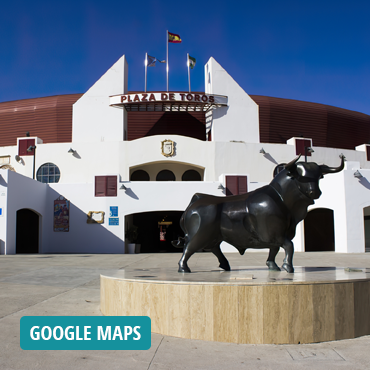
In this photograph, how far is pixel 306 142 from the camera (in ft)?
86.1

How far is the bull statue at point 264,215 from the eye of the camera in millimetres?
5406

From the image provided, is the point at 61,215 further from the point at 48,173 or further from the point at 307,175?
the point at 307,175

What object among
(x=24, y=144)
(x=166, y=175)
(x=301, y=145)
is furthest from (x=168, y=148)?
(x=24, y=144)

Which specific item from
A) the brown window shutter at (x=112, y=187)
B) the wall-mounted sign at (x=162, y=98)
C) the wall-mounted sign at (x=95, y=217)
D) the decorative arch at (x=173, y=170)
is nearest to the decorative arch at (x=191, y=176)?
the decorative arch at (x=173, y=170)

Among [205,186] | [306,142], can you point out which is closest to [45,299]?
[205,186]

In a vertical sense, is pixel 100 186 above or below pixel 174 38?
below

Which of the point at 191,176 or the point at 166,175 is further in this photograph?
the point at 191,176

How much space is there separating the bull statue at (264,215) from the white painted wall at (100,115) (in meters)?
20.4

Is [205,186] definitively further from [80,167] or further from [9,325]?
[9,325]

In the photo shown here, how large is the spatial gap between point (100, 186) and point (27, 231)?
498 cm

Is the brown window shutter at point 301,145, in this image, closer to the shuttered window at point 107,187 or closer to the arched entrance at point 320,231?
the arched entrance at point 320,231

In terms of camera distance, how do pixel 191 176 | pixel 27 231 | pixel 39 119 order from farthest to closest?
pixel 39 119
pixel 191 176
pixel 27 231

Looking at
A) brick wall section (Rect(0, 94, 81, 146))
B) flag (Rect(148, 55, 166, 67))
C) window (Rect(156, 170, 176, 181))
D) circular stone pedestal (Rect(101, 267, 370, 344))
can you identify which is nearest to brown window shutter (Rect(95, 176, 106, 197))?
window (Rect(156, 170, 176, 181))

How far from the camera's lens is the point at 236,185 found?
22203 millimetres
